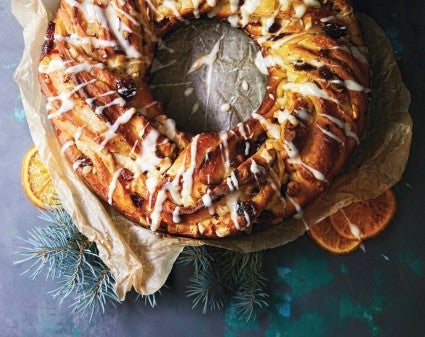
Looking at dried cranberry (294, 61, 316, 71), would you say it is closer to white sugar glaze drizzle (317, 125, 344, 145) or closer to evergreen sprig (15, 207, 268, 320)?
white sugar glaze drizzle (317, 125, 344, 145)

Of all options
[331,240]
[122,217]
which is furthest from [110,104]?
[331,240]

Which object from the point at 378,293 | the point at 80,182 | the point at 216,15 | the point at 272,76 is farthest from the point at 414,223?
the point at 80,182

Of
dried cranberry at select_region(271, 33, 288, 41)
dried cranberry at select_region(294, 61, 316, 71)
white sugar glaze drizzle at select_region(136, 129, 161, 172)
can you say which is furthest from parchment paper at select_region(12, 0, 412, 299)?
dried cranberry at select_region(271, 33, 288, 41)

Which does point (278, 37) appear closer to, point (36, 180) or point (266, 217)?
point (266, 217)

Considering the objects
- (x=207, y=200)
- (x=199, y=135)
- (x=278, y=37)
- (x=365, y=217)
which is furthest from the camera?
(x=365, y=217)

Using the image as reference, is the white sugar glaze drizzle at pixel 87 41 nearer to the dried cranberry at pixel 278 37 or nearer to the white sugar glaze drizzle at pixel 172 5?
the white sugar glaze drizzle at pixel 172 5

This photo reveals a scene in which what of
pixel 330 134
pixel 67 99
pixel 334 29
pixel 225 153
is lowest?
pixel 330 134
